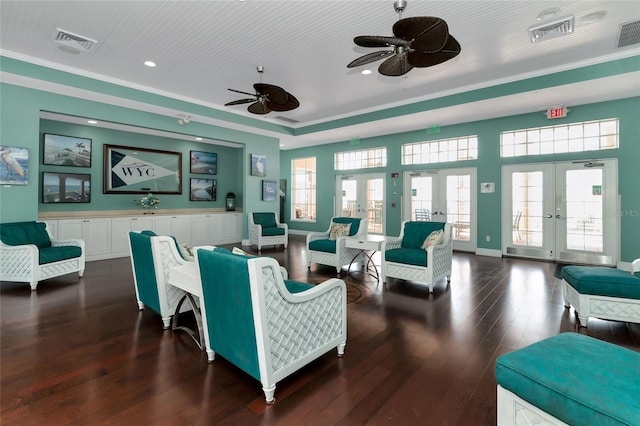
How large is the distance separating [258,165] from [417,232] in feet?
17.1

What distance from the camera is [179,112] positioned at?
21.2 ft

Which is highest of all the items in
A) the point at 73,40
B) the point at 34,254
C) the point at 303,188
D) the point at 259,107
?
the point at 73,40

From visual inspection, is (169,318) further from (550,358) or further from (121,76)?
(121,76)

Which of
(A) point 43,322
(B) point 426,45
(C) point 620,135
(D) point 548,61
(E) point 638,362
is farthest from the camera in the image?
(C) point 620,135

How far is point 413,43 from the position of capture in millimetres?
2967

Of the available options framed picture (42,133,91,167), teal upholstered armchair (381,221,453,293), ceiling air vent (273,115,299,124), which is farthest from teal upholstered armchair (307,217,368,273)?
framed picture (42,133,91,167)

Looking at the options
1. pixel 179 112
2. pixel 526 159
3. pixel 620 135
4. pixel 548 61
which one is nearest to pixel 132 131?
pixel 179 112

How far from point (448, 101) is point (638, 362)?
5.65 m

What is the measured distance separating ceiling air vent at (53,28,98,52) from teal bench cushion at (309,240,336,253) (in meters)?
4.26

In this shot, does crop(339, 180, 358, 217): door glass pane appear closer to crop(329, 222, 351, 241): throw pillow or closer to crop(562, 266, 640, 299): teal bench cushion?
crop(329, 222, 351, 241): throw pillow

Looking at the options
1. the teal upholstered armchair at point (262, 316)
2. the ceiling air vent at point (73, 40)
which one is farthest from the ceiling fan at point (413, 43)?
the ceiling air vent at point (73, 40)

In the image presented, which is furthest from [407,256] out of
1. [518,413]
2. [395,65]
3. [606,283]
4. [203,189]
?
[203,189]

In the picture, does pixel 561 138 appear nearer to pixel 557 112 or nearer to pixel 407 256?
pixel 557 112

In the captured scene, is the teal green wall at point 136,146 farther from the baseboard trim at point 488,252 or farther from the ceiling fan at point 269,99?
the baseboard trim at point 488,252
